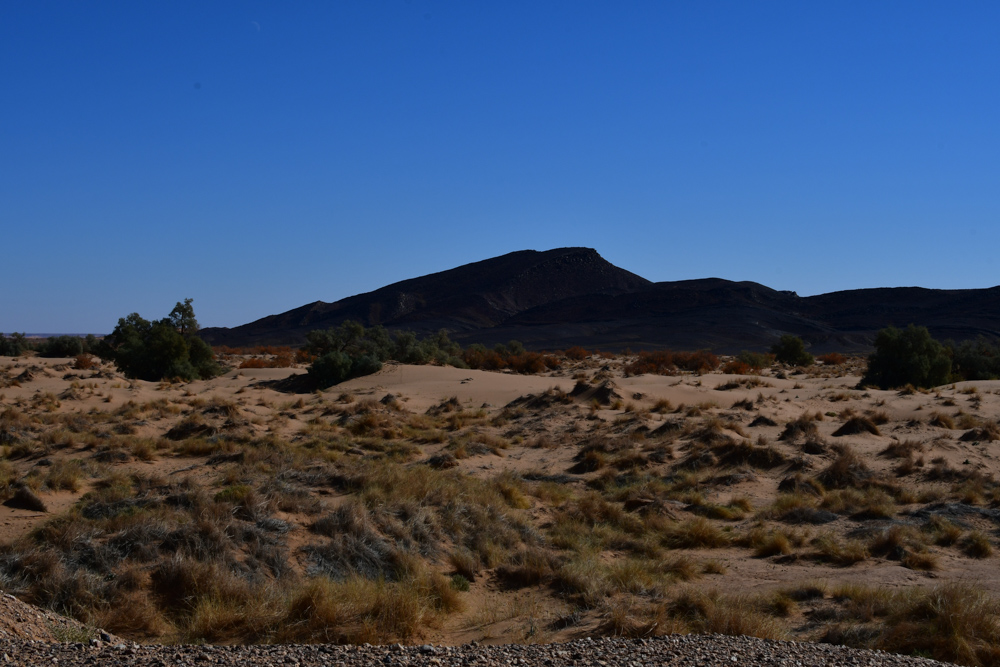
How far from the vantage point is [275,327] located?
5812 inches

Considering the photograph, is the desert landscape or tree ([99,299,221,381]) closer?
the desert landscape

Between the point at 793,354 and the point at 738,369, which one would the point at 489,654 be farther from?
the point at 793,354

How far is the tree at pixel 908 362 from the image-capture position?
33.2 metres

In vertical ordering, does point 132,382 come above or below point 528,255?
below

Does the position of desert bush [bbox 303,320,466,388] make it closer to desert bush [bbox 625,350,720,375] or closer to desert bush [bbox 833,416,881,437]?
desert bush [bbox 625,350,720,375]

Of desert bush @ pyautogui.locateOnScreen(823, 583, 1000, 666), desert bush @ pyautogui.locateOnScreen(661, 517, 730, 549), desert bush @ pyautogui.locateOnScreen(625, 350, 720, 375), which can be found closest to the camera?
desert bush @ pyautogui.locateOnScreen(823, 583, 1000, 666)

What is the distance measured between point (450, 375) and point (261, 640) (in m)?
28.6

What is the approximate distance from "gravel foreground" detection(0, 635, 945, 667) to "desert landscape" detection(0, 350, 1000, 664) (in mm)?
619

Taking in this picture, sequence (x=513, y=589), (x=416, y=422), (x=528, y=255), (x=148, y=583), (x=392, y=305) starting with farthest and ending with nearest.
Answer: (x=528, y=255) < (x=392, y=305) < (x=416, y=422) < (x=513, y=589) < (x=148, y=583)

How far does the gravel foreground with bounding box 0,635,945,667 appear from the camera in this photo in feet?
18.5

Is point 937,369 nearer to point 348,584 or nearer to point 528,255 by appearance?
point 348,584

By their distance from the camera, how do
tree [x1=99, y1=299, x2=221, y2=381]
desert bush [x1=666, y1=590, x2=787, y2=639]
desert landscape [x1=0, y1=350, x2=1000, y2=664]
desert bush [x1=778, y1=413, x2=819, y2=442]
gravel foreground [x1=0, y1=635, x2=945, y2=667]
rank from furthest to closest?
tree [x1=99, y1=299, x2=221, y2=381]
desert bush [x1=778, y1=413, x2=819, y2=442]
desert landscape [x1=0, y1=350, x2=1000, y2=664]
desert bush [x1=666, y1=590, x2=787, y2=639]
gravel foreground [x1=0, y1=635, x2=945, y2=667]

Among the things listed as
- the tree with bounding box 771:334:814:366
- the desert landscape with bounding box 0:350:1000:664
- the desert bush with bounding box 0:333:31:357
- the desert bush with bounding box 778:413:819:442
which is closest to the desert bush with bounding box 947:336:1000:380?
Answer: the tree with bounding box 771:334:814:366

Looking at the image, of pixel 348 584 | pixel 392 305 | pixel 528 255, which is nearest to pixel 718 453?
pixel 348 584
